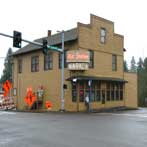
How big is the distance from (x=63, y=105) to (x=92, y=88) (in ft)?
14.4

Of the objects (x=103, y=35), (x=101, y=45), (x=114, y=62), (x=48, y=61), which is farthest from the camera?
(x=114, y=62)

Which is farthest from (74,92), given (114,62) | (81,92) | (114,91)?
(114,62)

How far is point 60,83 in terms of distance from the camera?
37781 millimetres

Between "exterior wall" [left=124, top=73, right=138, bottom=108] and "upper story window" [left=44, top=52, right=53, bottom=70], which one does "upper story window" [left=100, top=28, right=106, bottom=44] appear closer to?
"exterior wall" [left=124, top=73, right=138, bottom=108]

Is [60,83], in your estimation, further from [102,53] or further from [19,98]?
[19,98]

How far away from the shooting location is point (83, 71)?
Result: 35812 millimetres

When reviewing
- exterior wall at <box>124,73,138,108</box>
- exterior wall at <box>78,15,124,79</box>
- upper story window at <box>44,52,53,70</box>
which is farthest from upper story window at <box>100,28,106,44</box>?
upper story window at <box>44,52,53,70</box>

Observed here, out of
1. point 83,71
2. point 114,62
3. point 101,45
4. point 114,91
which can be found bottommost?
point 114,91

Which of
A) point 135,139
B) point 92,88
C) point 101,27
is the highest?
point 101,27

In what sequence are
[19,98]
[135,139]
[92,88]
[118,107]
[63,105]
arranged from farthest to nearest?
[19,98], [118,107], [92,88], [63,105], [135,139]

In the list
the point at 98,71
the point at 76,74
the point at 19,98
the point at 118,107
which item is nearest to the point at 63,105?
the point at 76,74

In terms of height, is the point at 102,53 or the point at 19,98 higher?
the point at 102,53

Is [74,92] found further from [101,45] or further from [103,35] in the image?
[103,35]

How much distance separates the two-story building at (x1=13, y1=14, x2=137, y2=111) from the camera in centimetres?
3588
